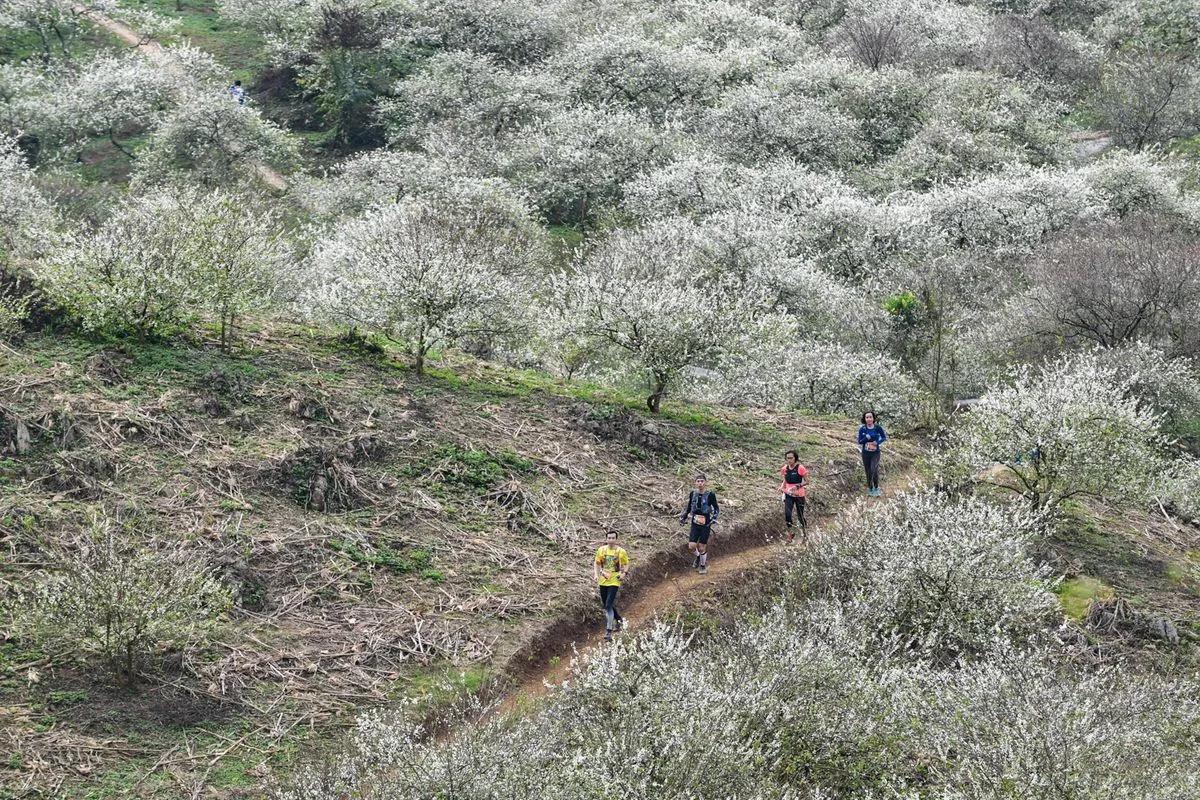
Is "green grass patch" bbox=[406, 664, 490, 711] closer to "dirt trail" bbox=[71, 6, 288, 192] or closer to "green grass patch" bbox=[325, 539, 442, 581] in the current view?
"green grass patch" bbox=[325, 539, 442, 581]

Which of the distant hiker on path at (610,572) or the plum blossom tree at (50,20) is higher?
the plum blossom tree at (50,20)

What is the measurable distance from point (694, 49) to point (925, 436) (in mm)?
33852

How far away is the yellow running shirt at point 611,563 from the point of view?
1545 cm

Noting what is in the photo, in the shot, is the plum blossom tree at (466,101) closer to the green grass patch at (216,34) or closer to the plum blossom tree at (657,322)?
the green grass patch at (216,34)

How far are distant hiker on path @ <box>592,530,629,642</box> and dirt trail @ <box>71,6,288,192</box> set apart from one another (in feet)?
126

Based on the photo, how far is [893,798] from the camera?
462 inches

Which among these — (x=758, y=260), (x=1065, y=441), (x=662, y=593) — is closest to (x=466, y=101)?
(x=758, y=260)

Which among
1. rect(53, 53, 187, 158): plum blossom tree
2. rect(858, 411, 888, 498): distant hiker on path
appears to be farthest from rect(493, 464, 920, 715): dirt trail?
rect(53, 53, 187, 158): plum blossom tree

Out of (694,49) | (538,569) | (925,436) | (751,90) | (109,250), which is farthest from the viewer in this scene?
(694,49)

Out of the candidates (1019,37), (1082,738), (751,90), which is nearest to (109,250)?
(1082,738)

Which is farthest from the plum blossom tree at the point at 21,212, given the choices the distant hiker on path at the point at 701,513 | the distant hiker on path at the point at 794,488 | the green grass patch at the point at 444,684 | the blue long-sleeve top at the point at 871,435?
the blue long-sleeve top at the point at 871,435

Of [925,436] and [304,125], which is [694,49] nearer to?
[304,125]

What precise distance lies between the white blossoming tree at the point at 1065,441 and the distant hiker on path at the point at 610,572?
808cm

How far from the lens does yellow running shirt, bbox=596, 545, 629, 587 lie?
15.5m
